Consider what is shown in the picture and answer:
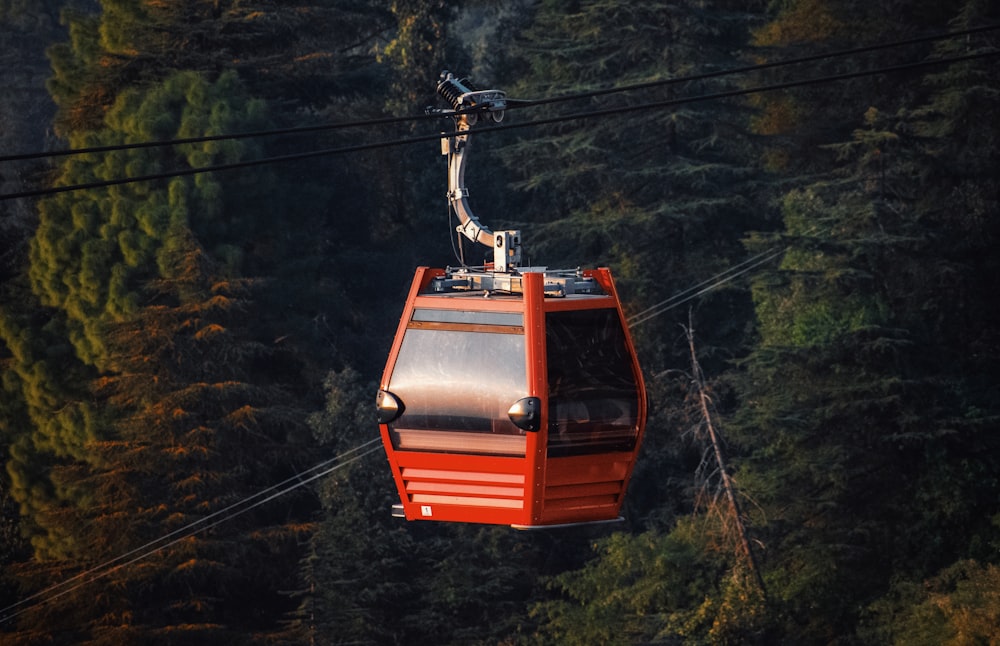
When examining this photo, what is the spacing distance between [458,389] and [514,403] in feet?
1.54

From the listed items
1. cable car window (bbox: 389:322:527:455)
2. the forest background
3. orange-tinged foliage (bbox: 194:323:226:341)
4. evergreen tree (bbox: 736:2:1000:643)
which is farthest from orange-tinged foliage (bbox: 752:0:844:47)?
cable car window (bbox: 389:322:527:455)

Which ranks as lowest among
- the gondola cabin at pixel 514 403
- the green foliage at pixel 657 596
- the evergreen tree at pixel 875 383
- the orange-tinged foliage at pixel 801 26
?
the green foliage at pixel 657 596

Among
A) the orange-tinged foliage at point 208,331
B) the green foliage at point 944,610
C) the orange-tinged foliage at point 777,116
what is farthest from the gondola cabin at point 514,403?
the orange-tinged foliage at point 777,116

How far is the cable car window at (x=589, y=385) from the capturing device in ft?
34.8

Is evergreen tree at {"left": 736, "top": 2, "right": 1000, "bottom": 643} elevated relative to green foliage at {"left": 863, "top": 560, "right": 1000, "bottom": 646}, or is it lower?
elevated

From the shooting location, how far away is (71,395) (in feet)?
98.1

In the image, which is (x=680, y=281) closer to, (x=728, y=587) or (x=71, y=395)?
(x=728, y=587)

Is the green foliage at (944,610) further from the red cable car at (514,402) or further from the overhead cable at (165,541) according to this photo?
the red cable car at (514,402)

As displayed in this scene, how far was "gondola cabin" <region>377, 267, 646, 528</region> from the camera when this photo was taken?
10414 mm

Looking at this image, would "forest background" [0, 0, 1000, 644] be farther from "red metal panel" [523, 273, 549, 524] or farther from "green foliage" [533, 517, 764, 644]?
"red metal panel" [523, 273, 549, 524]

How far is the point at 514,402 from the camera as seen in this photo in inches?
405

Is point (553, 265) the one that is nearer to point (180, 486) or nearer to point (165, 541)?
point (180, 486)

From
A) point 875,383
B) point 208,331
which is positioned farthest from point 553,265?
point 875,383

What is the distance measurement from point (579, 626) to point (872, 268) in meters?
8.22
